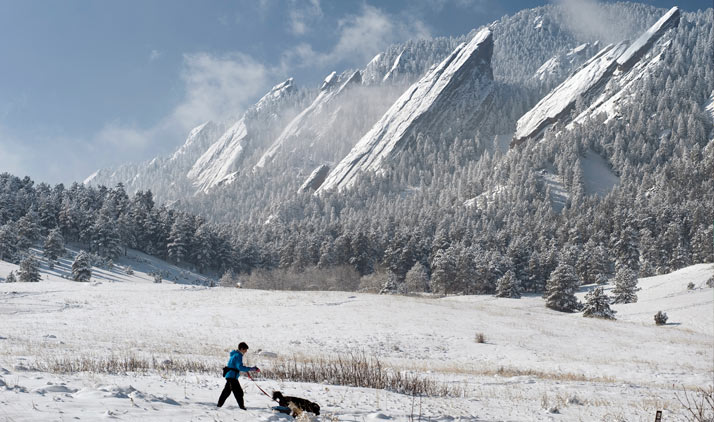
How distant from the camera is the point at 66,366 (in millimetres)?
11523

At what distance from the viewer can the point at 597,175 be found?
6506 inches

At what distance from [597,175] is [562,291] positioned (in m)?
130

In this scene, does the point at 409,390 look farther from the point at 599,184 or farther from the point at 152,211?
the point at 599,184

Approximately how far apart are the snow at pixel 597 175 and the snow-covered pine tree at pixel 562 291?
365ft

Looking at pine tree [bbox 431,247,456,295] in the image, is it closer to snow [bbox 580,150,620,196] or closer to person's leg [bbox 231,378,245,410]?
person's leg [bbox 231,378,245,410]

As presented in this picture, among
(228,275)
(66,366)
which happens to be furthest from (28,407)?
(228,275)

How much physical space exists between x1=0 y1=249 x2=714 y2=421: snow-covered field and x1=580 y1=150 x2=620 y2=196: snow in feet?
369

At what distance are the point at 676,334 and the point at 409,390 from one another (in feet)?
106

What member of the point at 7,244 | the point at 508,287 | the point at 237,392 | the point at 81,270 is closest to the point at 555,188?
the point at 508,287

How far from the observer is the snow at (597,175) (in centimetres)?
15612

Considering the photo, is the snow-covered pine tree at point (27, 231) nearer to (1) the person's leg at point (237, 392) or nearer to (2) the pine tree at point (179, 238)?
(2) the pine tree at point (179, 238)

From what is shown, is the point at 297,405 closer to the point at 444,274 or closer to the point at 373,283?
the point at 444,274

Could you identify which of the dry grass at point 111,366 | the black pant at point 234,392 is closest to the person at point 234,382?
the black pant at point 234,392

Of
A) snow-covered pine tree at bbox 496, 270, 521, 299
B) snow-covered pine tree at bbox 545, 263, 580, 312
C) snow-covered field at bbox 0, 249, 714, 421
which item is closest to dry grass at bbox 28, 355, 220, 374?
snow-covered field at bbox 0, 249, 714, 421
